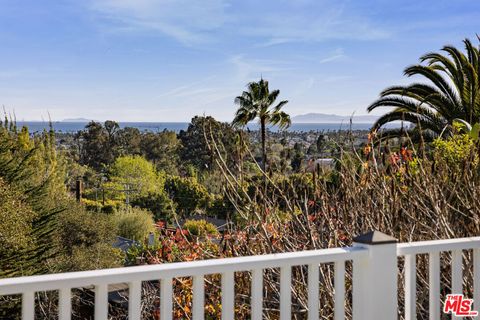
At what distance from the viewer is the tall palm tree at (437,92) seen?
12.1 m

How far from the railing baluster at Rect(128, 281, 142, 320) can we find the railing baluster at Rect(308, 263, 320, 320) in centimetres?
68

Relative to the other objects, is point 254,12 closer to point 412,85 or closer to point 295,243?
point 412,85

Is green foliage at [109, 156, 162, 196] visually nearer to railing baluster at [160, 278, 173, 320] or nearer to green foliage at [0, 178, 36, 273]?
green foliage at [0, 178, 36, 273]

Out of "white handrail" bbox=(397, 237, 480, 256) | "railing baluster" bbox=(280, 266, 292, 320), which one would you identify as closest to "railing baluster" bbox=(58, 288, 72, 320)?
"railing baluster" bbox=(280, 266, 292, 320)

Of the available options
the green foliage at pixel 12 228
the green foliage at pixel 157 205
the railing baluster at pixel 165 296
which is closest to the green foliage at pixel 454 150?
the railing baluster at pixel 165 296

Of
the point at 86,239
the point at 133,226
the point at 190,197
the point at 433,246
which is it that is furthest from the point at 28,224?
the point at 190,197

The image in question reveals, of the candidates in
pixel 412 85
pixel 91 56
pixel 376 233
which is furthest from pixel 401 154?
pixel 91 56

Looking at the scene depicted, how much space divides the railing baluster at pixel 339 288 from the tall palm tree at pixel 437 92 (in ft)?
32.4

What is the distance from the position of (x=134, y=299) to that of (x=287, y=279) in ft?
1.95

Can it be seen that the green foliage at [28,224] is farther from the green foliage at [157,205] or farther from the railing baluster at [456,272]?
the green foliage at [157,205]

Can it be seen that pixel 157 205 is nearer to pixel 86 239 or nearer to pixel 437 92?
pixel 86 239

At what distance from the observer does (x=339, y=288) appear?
2.34m

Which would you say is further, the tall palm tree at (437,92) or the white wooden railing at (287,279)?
the tall palm tree at (437,92)

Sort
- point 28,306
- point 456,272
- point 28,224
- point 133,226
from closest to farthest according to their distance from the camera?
point 28,306, point 456,272, point 28,224, point 133,226
